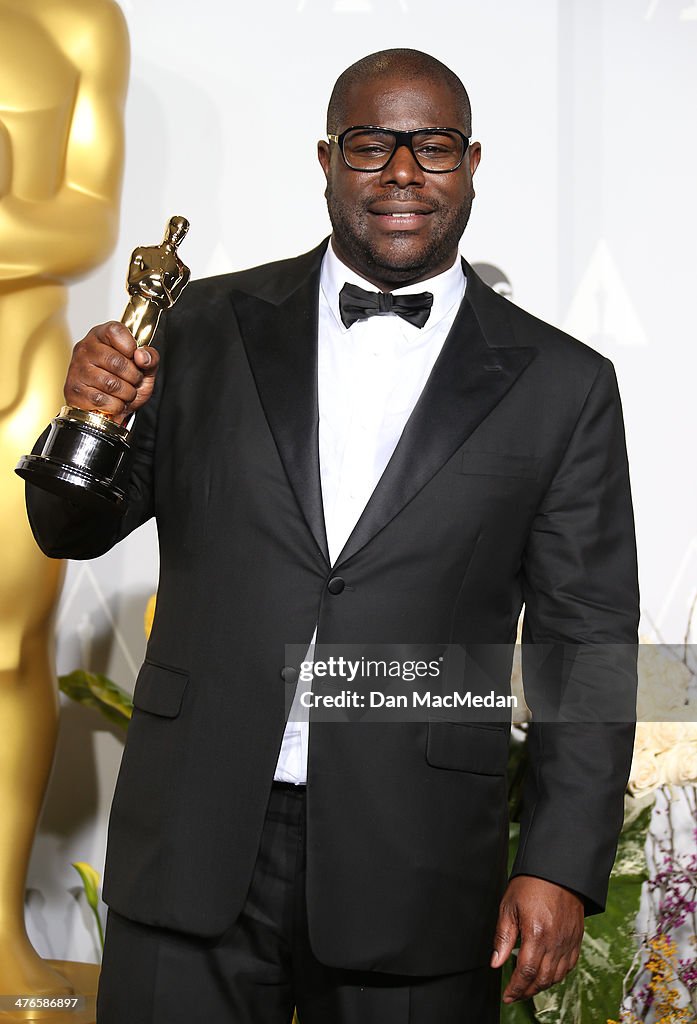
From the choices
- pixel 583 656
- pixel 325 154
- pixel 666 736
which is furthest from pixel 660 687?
pixel 325 154

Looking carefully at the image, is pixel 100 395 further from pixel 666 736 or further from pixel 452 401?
pixel 666 736

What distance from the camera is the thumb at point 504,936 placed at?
142 centimetres

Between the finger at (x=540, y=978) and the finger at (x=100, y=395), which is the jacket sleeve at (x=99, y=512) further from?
the finger at (x=540, y=978)

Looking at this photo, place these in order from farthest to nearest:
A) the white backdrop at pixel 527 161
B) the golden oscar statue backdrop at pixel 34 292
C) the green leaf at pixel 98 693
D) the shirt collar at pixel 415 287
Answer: the white backdrop at pixel 527 161
the green leaf at pixel 98 693
the golden oscar statue backdrop at pixel 34 292
the shirt collar at pixel 415 287

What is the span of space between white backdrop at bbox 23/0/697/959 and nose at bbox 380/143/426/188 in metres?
1.18

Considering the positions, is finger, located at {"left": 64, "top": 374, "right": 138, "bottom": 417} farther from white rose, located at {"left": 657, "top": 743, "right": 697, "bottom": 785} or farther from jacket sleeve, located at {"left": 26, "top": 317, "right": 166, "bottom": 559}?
white rose, located at {"left": 657, "top": 743, "right": 697, "bottom": 785}

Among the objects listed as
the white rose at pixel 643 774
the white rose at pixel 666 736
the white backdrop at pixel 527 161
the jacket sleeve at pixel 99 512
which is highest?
the white backdrop at pixel 527 161

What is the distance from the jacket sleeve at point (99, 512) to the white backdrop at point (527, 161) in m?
1.22

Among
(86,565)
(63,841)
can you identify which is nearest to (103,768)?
(63,841)

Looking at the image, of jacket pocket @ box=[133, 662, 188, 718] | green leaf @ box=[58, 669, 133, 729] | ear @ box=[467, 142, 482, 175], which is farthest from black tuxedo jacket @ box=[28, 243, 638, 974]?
green leaf @ box=[58, 669, 133, 729]

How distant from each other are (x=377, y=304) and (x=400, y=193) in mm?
135

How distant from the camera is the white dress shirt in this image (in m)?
1.48

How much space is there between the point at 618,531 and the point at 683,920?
102 centimetres

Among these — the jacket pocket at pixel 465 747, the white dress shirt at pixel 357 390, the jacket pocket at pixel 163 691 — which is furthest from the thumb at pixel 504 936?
the jacket pocket at pixel 163 691
